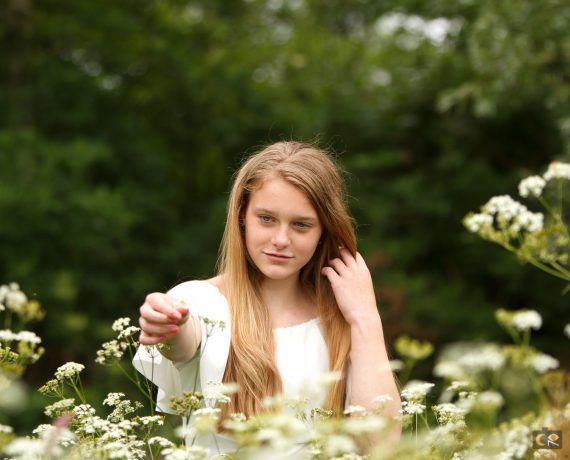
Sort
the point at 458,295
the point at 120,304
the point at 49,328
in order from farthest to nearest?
1. the point at 458,295
2. the point at 120,304
3. the point at 49,328

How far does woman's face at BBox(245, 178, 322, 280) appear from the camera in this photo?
2441 millimetres

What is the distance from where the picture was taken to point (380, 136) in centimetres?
1022

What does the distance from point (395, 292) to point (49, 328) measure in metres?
3.60

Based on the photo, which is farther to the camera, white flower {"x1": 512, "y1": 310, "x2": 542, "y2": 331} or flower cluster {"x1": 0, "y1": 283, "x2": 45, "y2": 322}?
flower cluster {"x1": 0, "y1": 283, "x2": 45, "y2": 322}

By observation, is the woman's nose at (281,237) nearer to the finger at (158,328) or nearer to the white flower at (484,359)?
the finger at (158,328)

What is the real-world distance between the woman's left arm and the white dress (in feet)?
0.38

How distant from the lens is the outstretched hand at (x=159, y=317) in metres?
1.98

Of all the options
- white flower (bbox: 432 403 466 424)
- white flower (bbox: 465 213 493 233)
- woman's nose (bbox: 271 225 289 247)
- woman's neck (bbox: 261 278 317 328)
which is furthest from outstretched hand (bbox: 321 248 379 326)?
white flower (bbox: 432 403 466 424)

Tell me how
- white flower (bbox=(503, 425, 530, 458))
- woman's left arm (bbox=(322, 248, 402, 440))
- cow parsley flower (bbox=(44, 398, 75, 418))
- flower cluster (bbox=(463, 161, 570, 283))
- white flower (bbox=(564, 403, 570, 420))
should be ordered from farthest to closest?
woman's left arm (bbox=(322, 248, 402, 440)) → flower cluster (bbox=(463, 161, 570, 283)) → cow parsley flower (bbox=(44, 398, 75, 418)) → white flower (bbox=(564, 403, 570, 420)) → white flower (bbox=(503, 425, 530, 458))

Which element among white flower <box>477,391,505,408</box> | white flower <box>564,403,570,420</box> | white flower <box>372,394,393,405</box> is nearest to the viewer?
white flower <box>477,391,505,408</box>

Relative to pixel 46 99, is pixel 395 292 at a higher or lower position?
lower

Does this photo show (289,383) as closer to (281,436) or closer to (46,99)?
(281,436)

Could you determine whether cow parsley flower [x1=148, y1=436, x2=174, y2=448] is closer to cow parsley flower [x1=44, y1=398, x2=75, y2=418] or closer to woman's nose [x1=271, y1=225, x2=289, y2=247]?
cow parsley flower [x1=44, y1=398, x2=75, y2=418]

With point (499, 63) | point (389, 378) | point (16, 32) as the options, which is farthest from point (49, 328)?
point (389, 378)
